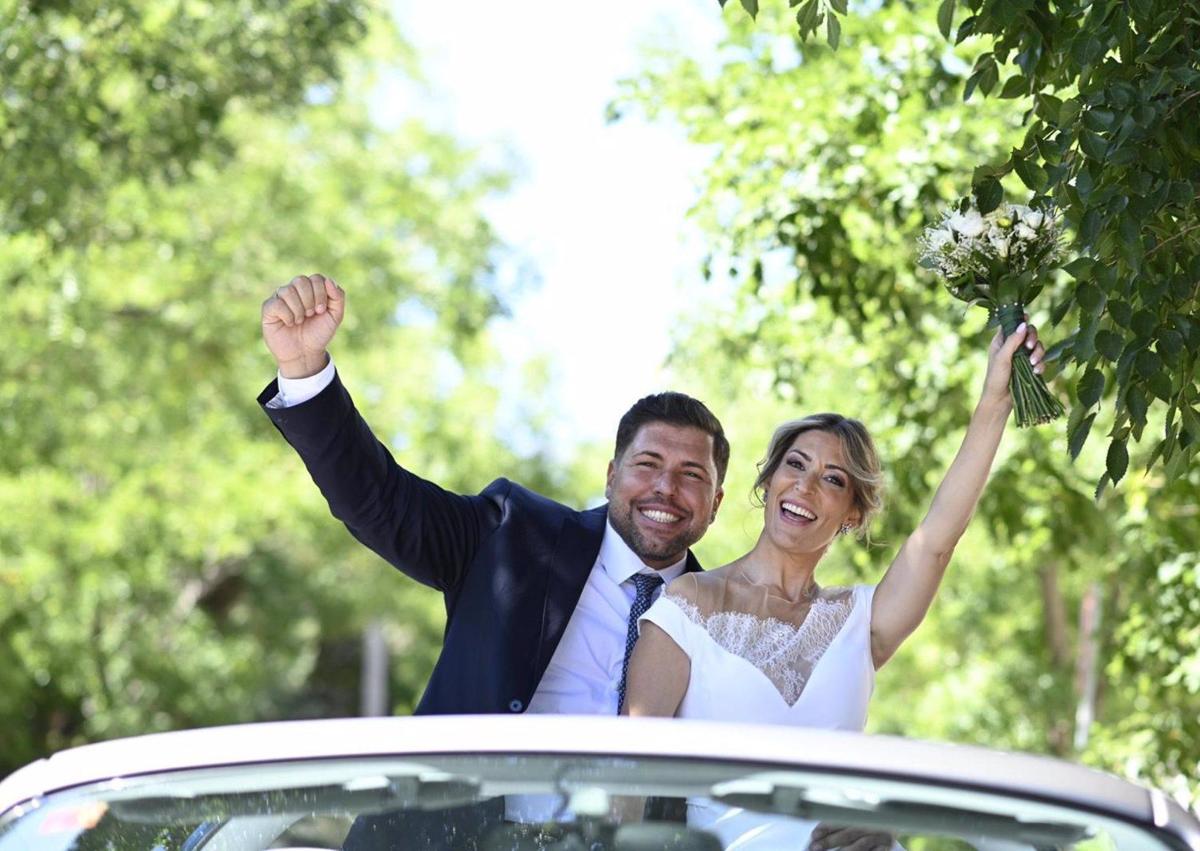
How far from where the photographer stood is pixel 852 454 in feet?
16.3

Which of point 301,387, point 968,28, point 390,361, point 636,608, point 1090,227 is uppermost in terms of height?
point 390,361

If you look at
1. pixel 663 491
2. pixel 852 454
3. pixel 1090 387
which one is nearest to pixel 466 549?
pixel 663 491

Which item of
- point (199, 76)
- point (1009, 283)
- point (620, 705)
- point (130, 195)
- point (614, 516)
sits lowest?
point (620, 705)

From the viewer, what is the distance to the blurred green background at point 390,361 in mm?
8617

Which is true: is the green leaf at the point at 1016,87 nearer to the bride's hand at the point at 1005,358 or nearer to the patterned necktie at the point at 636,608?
the bride's hand at the point at 1005,358

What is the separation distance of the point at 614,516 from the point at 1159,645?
4.57 meters

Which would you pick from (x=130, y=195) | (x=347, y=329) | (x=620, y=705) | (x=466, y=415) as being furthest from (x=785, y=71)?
(x=466, y=415)

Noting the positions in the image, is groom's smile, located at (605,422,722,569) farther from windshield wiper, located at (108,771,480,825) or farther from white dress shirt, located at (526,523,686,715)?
windshield wiper, located at (108,771,480,825)

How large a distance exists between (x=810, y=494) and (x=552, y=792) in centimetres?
254

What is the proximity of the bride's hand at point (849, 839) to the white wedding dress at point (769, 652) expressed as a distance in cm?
209

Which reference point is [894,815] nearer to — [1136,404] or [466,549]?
[1136,404]

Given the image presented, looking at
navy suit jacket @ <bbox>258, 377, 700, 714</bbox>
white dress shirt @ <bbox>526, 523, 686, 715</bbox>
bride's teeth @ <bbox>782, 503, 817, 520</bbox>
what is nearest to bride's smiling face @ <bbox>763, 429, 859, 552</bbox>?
bride's teeth @ <bbox>782, 503, 817, 520</bbox>

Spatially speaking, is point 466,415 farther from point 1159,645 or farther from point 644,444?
point 644,444

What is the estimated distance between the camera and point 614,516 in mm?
5199
